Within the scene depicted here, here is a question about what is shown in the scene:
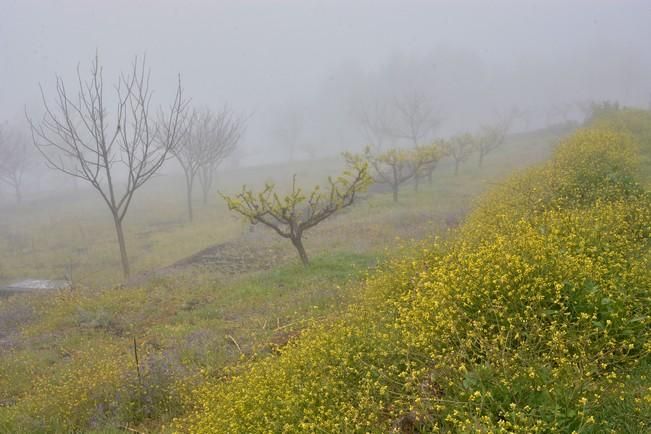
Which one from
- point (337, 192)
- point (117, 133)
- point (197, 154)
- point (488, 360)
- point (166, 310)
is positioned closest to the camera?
point (488, 360)

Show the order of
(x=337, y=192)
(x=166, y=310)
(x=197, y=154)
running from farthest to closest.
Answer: (x=197, y=154) < (x=337, y=192) < (x=166, y=310)

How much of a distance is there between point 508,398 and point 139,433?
13.4 ft

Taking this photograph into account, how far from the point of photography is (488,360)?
4.07m

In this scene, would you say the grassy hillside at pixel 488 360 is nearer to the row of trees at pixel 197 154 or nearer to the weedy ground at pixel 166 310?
the weedy ground at pixel 166 310

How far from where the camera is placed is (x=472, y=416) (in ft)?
11.5

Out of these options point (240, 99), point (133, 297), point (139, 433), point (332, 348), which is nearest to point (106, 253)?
point (133, 297)

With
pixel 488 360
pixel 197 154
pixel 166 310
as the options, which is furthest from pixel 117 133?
pixel 197 154

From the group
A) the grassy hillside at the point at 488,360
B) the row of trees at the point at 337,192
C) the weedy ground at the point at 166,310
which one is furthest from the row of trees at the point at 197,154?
the grassy hillside at the point at 488,360

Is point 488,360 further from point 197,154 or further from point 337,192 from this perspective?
point 197,154

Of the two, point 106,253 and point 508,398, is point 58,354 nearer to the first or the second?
point 508,398

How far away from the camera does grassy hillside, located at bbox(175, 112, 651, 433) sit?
144 inches

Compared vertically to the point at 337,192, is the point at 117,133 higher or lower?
higher

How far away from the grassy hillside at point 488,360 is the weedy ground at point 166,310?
1.12m

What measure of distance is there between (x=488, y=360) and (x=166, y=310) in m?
7.66
